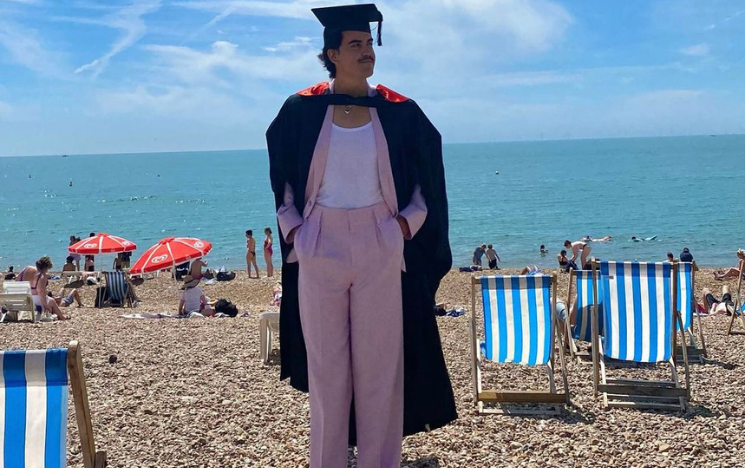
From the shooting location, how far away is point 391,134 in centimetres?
320

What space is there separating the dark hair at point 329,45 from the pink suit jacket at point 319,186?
0.20m

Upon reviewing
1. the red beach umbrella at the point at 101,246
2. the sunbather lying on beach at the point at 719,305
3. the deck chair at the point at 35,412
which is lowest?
the sunbather lying on beach at the point at 719,305

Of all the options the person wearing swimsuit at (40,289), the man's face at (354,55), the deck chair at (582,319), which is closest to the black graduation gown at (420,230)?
the man's face at (354,55)

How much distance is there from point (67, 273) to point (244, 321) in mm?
11072

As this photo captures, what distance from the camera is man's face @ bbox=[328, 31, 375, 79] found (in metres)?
3.14

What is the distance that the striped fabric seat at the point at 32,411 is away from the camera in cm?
270

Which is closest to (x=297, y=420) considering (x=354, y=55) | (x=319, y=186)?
(x=319, y=186)

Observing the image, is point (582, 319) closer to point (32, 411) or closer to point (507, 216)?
point (32, 411)

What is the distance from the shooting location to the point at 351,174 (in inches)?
123

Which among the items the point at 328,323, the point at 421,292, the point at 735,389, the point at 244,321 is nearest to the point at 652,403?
the point at 735,389

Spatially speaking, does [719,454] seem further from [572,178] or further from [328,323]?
[572,178]

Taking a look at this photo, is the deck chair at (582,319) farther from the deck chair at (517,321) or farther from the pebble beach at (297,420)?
the deck chair at (517,321)

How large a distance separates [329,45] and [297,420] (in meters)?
2.52

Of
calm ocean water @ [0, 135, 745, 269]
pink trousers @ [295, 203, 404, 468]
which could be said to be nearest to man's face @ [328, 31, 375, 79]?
pink trousers @ [295, 203, 404, 468]
